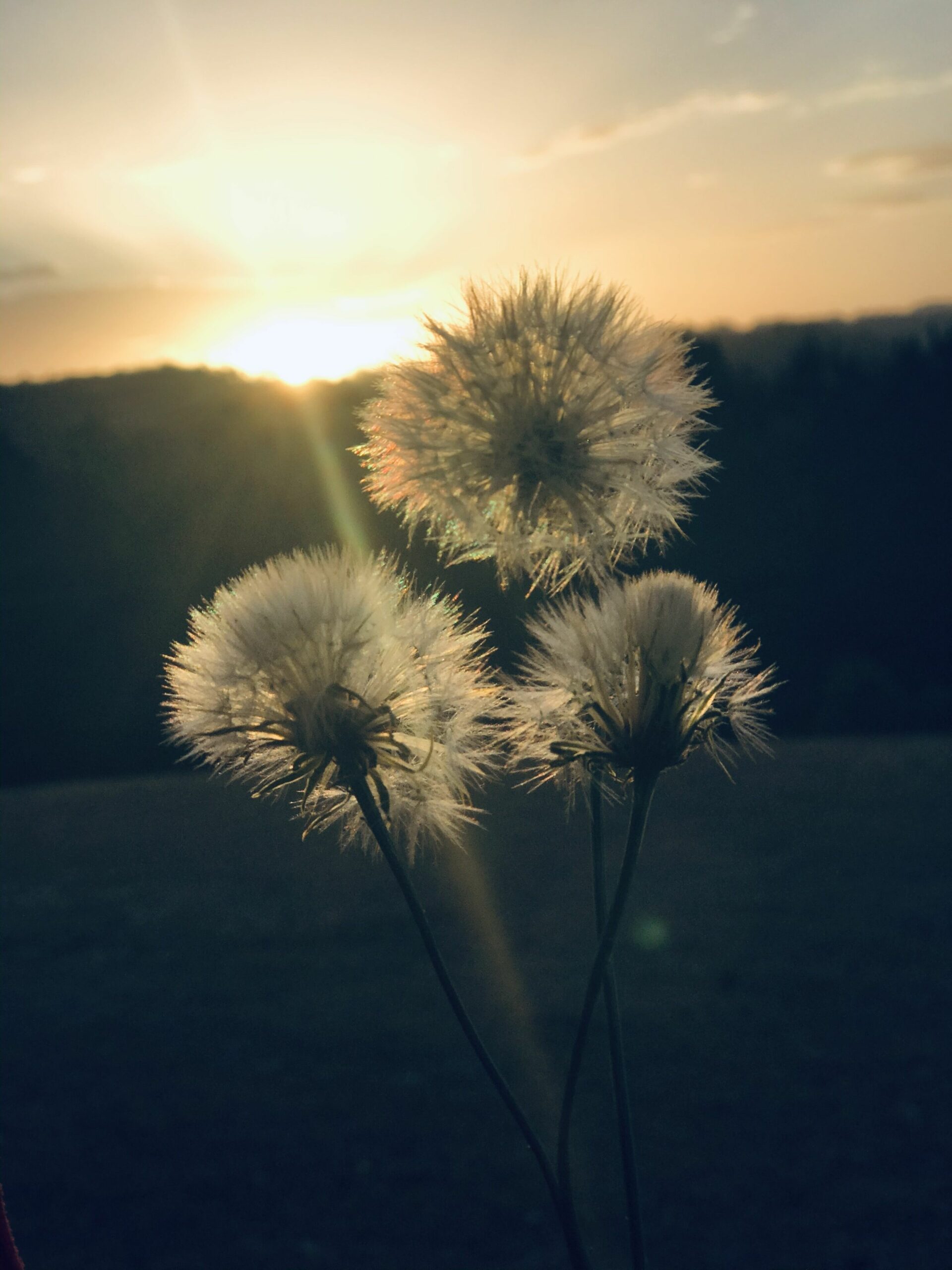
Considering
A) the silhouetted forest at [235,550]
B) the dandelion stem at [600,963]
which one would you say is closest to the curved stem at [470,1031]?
the dandelion stem at [600,963]

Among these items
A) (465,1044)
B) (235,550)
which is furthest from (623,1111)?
(235,550)

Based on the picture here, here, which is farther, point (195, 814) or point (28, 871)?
point (195, 814)

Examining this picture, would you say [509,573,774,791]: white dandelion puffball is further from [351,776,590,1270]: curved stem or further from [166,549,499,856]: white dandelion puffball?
[351,776,590,1270]: curved stem

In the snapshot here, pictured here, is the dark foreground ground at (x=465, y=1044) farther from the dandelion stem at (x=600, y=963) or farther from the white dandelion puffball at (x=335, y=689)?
the dandelion stem at (x=600, y=963)

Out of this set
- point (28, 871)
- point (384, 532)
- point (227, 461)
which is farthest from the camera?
point (227, 461)

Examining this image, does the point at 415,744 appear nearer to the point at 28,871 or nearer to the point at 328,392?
the point at 328,392

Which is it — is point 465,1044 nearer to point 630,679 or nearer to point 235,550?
point 630,679

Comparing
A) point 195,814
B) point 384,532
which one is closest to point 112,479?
point 195,814
